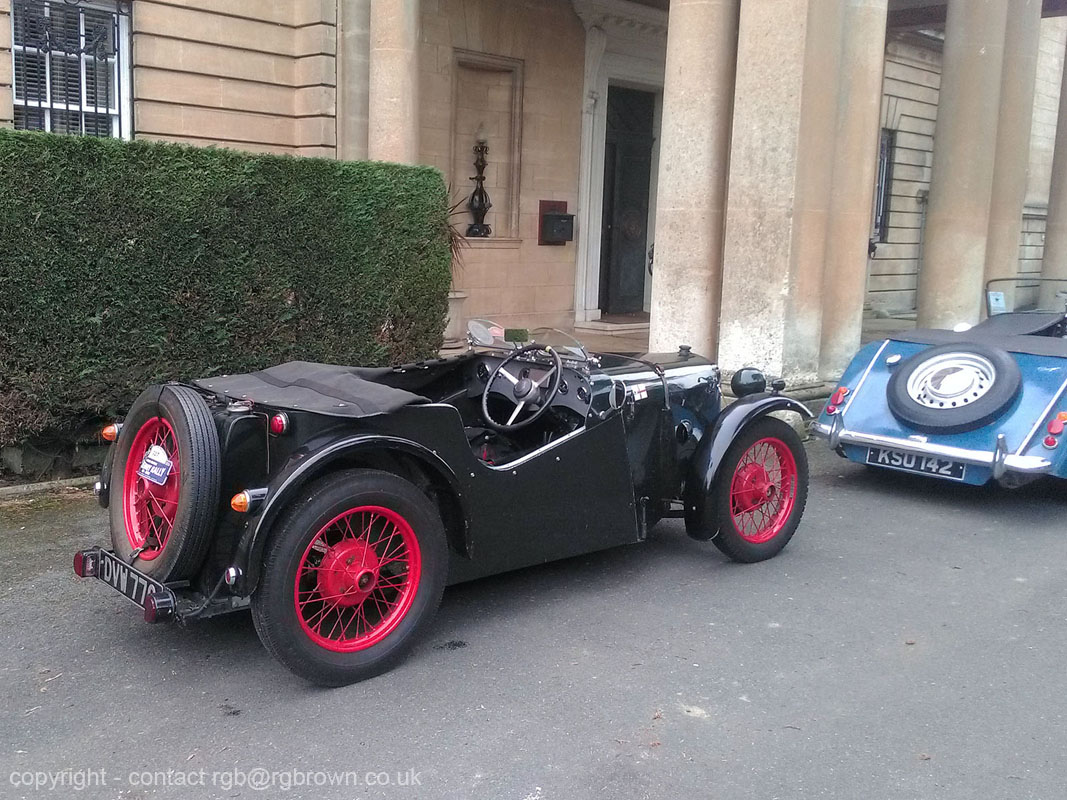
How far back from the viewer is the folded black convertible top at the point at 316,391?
394cm

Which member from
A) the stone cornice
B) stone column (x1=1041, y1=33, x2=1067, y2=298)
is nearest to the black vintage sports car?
the stone cornice

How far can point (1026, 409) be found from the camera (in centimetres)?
656

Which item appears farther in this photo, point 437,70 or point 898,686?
point 437,70

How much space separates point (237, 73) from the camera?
12.4 m

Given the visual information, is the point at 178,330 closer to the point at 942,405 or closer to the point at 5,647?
the point at 5,647

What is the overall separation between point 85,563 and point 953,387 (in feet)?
18.1

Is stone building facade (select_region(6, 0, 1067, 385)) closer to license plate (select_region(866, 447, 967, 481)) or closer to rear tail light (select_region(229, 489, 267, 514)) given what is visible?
license plate (select_region(866, 447, 967, 481))

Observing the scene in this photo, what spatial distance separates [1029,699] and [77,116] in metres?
11.2

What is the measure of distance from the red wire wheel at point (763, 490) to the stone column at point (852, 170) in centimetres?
427

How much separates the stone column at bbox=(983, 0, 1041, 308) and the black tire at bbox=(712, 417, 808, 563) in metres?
9.57

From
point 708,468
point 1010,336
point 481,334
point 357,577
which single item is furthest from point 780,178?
point 357,577

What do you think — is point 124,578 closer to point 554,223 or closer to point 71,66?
point 71,66

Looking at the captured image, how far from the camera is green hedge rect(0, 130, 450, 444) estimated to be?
6.29 metres

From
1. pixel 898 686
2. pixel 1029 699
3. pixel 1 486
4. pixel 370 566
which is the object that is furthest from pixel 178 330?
pixel 1029 699
